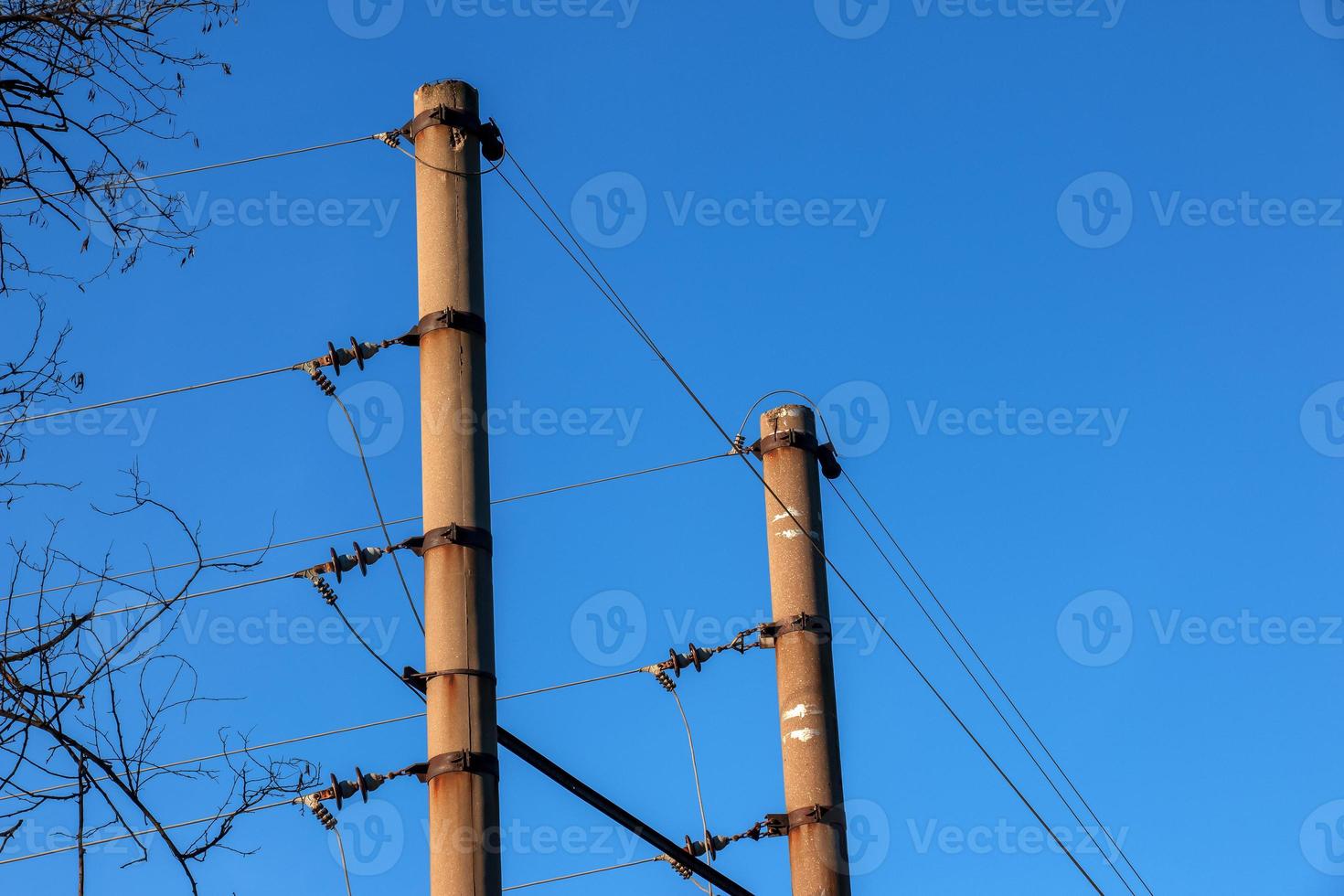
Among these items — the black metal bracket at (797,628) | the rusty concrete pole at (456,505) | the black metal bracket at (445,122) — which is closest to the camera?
the rusty concrete pole at (456,505)

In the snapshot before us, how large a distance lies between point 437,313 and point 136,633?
7.95 ft

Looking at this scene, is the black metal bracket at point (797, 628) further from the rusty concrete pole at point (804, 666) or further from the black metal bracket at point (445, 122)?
the black metal bracket at point (445, 122)

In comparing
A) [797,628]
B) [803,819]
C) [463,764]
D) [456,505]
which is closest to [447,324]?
[456,505]

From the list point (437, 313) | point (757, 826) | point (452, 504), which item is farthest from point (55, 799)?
point (757, 826)

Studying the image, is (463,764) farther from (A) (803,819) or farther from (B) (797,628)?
(B) (797,628)

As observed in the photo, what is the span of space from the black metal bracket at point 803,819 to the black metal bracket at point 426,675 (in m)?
3.13

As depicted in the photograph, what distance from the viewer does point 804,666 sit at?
430 inches

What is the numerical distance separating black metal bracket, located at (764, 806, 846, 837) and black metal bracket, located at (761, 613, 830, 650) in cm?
104

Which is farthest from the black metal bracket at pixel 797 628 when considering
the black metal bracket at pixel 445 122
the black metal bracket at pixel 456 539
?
the black metal bracket at pixel 445 122

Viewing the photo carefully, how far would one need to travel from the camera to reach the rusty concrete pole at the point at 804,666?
10461 mm

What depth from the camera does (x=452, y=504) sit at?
26.9 ft

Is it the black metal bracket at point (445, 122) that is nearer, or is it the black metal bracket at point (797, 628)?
the black metal bracket at point (445, 122)

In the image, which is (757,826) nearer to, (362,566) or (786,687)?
(786,687)

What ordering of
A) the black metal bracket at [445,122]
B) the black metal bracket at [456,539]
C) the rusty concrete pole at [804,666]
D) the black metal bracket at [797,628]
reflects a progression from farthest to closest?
the black metal bracket at [797,628] → the rusty concrete pole at [804,666] → the black metal bracket at [445,122] → the black metal bracket at [456,539]
